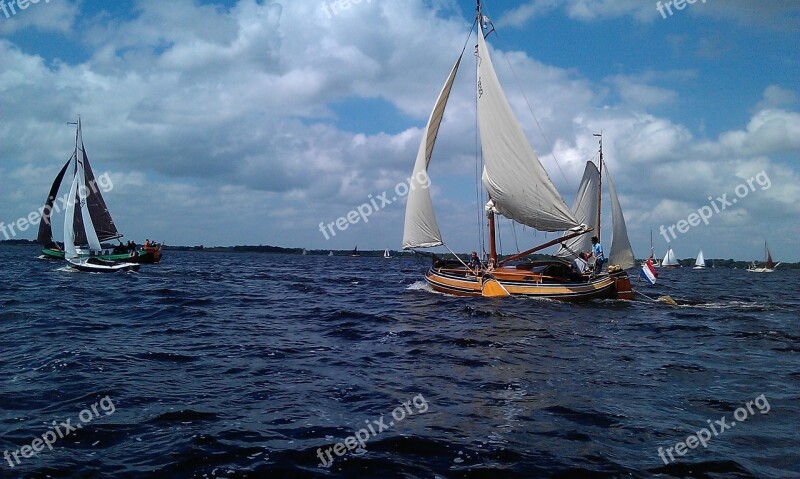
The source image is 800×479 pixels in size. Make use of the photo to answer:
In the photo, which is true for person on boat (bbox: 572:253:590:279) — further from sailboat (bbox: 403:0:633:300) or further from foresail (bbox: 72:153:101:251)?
foresail (bbox: 72:153:101:251)

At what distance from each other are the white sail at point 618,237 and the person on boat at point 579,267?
790cm

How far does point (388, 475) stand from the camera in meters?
6.10

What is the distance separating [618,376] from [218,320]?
13905 mm

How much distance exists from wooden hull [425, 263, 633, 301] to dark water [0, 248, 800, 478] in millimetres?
6002

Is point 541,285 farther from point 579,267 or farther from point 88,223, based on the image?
point 88,223

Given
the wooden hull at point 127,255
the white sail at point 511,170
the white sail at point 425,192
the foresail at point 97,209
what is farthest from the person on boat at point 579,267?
the foresail at point 97,209

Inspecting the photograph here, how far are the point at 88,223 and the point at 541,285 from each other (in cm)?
3887

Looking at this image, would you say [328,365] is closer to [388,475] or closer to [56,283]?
[388,475]

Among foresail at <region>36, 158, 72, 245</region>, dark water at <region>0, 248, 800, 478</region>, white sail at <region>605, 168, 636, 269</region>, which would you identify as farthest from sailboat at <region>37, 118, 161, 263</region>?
white sail at <region>605, 168, 636, 269</region>

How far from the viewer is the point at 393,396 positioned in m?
9.26

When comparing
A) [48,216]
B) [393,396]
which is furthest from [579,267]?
[48,216]

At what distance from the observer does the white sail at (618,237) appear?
133ft

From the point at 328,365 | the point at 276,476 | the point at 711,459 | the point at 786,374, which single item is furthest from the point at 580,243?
the point at 276,476

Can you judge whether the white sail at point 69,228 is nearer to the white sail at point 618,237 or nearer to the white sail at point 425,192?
the white sail at point 425,192
